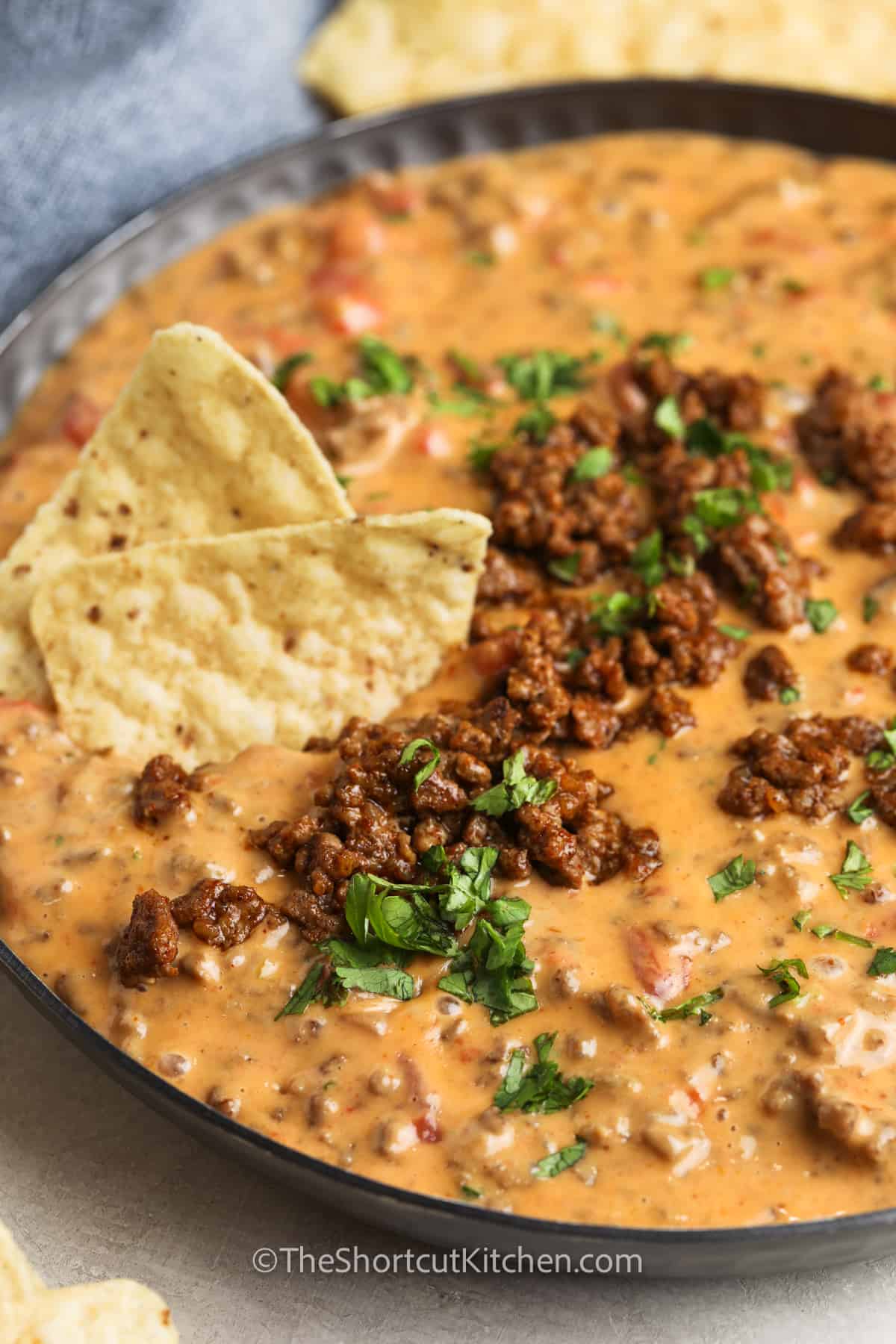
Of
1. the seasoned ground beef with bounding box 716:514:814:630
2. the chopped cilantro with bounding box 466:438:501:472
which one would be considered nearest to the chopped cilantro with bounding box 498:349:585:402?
the chopped cilantro with bounding box 466:438:501:472

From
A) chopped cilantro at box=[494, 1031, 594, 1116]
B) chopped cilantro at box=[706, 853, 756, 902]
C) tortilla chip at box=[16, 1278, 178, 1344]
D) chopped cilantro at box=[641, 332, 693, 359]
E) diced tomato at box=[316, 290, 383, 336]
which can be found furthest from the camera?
diced tomato at box=[316, 290, 383, 336]

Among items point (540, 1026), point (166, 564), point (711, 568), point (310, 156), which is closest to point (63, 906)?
point (166, 564)

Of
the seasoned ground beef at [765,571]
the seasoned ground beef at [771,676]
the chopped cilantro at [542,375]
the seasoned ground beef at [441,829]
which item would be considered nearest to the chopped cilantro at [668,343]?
the chopped cilantro at [542,375]

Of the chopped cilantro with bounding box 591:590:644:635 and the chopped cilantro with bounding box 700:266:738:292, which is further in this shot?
the chopped cilantro with bounding box 700:266:738:292

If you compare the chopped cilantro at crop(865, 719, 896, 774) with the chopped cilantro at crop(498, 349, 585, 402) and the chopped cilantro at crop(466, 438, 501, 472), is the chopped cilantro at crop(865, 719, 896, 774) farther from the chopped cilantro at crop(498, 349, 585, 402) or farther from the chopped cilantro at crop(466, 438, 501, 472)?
the chopped cilantro at crop(498, 349, 585, 402)

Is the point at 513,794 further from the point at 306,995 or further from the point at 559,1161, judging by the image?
the point at 559,1161

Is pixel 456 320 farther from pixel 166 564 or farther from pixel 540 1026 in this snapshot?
pixel 540 1026
